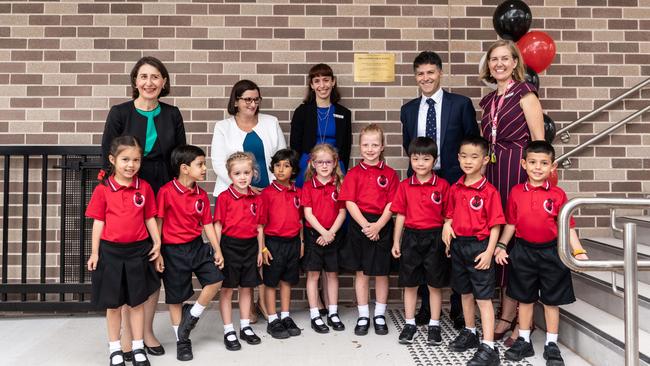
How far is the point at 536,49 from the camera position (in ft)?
10.7

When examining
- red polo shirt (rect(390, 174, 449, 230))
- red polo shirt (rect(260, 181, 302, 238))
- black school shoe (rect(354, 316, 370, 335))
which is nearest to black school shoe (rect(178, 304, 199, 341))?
red polo shirt (rect(260, 181, 302, 238))

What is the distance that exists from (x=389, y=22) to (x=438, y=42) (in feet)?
1.39

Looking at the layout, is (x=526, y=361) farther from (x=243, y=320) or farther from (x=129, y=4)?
(x=129, y=4)

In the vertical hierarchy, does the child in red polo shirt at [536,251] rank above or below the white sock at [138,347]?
above

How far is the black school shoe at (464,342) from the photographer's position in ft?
9.00

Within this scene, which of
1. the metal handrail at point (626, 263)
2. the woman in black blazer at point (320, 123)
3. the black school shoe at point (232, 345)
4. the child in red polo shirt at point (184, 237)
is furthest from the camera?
the woman in black blazer at point (320, 123)

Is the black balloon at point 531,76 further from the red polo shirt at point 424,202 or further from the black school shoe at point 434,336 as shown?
the black school shoe at point 434,336

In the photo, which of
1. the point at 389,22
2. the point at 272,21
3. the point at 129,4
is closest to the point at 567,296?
the point at 389,22

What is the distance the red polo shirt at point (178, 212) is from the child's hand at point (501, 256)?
1690mm

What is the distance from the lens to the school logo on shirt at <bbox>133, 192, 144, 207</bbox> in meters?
2.53

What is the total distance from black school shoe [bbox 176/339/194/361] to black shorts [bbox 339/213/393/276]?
107cm

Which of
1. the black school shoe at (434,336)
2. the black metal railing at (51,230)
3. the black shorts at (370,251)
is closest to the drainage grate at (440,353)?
the black school shoe at (434,336)

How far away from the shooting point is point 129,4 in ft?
12.5

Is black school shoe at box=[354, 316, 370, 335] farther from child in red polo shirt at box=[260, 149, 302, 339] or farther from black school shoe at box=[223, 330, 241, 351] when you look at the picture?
black school shoe at box=[223, 330, 241, 351]
